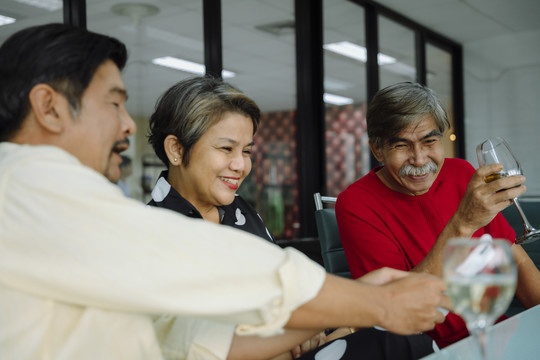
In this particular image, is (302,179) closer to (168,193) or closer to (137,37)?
(137,37)

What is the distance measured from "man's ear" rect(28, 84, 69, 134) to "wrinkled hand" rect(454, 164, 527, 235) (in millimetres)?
955

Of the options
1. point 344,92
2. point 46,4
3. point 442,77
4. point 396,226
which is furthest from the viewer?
point 442,77

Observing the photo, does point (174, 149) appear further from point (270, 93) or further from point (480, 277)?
point (270, 93)

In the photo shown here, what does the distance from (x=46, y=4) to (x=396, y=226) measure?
2349mm

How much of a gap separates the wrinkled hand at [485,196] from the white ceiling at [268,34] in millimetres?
1933

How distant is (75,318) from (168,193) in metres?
0.84

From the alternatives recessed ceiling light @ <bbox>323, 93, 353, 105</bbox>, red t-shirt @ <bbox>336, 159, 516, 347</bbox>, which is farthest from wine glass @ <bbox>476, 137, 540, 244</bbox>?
recessed ceiling light @ <bbox>323, 93, 353, 105</bbox>

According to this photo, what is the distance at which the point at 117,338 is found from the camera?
2.58ft

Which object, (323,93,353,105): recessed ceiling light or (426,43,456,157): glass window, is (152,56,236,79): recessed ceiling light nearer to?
(323,93,353,105): recessed ceiling light

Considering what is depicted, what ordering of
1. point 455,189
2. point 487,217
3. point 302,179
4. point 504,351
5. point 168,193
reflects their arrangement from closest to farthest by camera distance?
point 504,351 < point 487,217 < point 168,193 < point 455,189 < point 302,179

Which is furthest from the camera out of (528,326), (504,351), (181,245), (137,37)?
(137,37)

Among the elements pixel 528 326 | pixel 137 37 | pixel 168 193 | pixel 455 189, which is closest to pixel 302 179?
pixel 137 37

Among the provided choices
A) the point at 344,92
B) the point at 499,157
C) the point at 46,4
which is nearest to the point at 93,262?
the point at 499,157

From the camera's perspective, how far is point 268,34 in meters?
4.65
